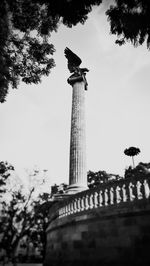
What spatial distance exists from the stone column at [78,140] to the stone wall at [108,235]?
3.71 metres

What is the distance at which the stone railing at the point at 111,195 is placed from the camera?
997 centimetres

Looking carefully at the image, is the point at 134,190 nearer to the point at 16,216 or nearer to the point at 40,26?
the point at 40,26

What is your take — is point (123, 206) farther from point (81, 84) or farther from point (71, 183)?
point (81, 84)

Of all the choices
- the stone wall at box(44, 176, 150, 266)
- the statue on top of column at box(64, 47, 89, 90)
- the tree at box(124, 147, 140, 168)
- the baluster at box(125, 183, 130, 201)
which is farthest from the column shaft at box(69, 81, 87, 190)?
the tree at box(124, 147, 140, 168)

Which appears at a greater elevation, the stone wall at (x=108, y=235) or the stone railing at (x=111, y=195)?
the stone railing at (x=111, y=195)

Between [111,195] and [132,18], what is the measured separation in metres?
7.36

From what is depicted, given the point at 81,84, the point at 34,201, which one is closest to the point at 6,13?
the point at 81,84

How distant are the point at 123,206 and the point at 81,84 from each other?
14.1m

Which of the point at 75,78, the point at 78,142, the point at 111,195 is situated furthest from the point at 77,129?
the point at 111,195

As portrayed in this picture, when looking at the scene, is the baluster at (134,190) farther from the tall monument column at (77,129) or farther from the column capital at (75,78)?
the column capital at (75,78)

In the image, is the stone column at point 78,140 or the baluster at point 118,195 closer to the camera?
the baluster at point 118,195

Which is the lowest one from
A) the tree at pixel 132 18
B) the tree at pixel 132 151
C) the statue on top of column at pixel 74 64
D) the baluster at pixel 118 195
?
the baluster at pixel 118 195

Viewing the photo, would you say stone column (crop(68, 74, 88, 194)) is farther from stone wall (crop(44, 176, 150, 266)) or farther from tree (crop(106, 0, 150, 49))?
tree (crop(106, 0, 150, 49))

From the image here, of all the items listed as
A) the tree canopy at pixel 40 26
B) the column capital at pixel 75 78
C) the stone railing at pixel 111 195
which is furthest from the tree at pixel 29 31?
the column capital at pixel 75 78
